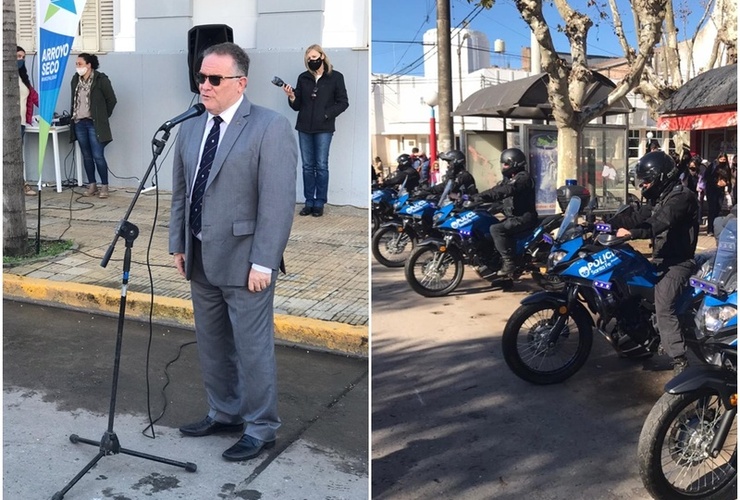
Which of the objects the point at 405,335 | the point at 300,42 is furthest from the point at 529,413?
the point at 300,42

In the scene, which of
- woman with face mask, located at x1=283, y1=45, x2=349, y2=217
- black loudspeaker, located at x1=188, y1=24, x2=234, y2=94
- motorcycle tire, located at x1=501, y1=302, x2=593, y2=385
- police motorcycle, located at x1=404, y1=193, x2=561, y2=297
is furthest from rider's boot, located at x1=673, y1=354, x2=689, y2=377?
black loudspeaker, located at x1=188, y1=24, x2=234, y2=94

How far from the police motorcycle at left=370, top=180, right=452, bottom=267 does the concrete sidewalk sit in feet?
1.02

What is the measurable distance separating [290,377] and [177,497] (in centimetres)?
154

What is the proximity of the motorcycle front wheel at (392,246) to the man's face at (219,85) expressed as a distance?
5354mm

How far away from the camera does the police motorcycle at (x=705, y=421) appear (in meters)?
3.39

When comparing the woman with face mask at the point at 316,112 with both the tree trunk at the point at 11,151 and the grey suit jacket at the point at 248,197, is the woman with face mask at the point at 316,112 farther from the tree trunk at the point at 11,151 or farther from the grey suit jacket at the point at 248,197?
the grey suit jacket at the point at 248,197

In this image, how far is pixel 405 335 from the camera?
6305 mm

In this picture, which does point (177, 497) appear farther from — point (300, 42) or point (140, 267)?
point (300, 42)

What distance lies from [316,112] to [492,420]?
489 cm

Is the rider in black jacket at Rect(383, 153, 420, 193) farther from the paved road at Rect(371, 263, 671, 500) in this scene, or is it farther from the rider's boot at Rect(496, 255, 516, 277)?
the paved road at Rect(371, 263, 671, 500)

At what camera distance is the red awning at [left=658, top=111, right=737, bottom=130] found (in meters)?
10.9

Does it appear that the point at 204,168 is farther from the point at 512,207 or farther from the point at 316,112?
the point at 316,112

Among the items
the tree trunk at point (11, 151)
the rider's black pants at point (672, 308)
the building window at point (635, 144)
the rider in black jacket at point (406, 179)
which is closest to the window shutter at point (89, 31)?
the tree trunk at point (11, 151)

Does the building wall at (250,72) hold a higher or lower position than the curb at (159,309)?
higher
